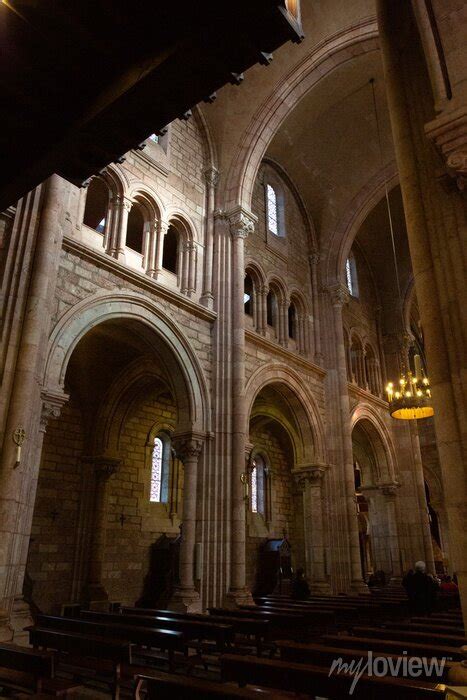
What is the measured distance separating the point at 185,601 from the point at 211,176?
36.6ft

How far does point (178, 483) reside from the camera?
17.2 meters

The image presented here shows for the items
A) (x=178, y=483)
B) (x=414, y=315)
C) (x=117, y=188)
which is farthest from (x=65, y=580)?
(x=414, y=315)

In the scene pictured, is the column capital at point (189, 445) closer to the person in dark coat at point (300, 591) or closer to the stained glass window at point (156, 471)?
the person in dark coat at point (300, 591)

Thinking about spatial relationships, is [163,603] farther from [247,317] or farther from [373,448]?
[373,448]

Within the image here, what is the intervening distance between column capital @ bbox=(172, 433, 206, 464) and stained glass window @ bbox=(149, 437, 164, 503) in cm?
515

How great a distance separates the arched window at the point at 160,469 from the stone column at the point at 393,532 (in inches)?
390

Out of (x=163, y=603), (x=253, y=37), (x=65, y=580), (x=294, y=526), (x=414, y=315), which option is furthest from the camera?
(x=414, y=315)

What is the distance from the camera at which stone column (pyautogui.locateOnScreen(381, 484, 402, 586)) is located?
811 inches

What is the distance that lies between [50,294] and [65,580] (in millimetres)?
8878

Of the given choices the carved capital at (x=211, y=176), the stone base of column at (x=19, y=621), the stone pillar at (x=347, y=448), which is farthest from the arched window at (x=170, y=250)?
the stone base of column at (x=19, y=621)

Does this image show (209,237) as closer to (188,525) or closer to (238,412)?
(238,412)

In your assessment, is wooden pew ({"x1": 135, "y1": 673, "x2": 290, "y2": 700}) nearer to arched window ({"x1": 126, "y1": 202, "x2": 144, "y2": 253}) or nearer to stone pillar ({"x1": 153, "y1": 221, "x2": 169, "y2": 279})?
stone pillar ({"x1": 153, "y1": 221, "x2": 169, "y2": 279})

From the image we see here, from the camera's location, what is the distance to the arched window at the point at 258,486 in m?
20.3

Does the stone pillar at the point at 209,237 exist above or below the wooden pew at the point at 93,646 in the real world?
above
